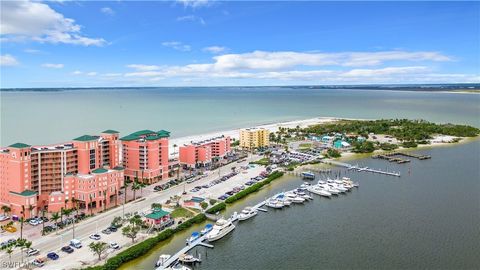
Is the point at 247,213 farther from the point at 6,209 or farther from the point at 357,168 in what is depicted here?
the point at 357,168

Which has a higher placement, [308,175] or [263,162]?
[263,162]

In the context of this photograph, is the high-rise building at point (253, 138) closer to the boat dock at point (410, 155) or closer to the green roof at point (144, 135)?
the boat dock at point (410, 155)

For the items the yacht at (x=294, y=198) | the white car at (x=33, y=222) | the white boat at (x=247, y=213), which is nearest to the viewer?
the white car at (x=33, y=222)

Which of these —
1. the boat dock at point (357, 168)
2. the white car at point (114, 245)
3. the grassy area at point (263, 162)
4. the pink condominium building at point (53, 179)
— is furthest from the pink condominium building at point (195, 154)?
the white car at point (114, 245)

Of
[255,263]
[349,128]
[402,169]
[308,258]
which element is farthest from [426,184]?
[349,128]

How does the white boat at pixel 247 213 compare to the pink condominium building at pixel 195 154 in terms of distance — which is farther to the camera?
the pink condominium building at pixel 195 154

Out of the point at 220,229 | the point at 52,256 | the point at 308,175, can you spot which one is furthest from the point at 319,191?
the point at 52,256

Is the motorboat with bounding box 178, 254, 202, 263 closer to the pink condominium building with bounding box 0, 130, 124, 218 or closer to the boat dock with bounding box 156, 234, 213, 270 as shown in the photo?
the boat dock with bounding box 156, 234, 213, 270
